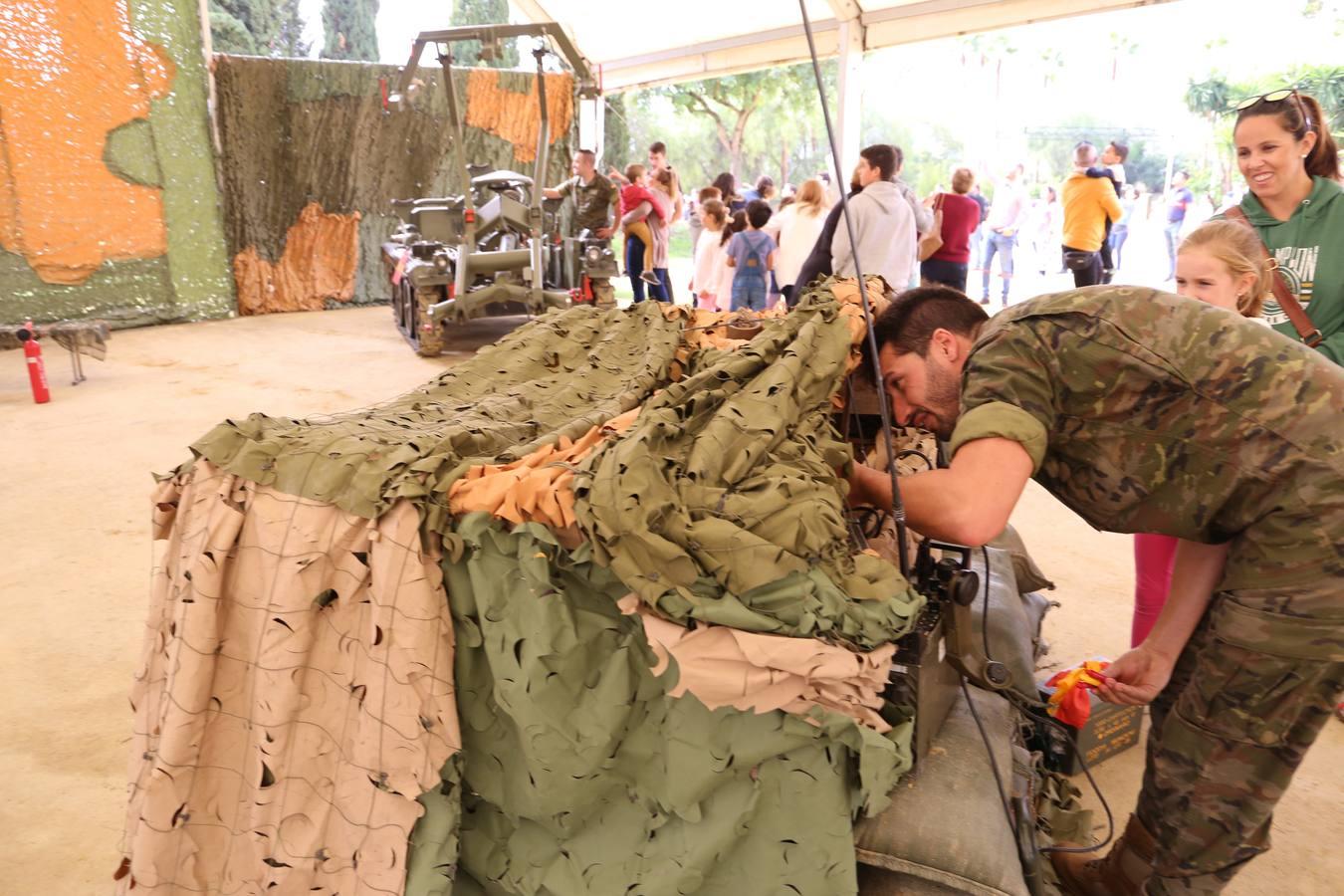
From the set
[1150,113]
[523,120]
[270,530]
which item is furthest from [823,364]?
[1150,113]

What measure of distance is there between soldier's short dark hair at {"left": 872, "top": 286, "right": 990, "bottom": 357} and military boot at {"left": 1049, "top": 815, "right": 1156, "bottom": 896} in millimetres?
985

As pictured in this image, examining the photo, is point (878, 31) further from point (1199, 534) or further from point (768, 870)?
point (768, 870)

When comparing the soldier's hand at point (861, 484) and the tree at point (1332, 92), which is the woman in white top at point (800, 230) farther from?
the tree at point (1332, 92)

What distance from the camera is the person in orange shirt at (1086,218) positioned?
19.7 ft

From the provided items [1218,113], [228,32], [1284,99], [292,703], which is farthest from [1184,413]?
[228,32]

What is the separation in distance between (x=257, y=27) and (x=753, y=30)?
1256cm

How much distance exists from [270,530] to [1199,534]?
5.05 ft

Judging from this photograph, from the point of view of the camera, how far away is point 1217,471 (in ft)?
4.69

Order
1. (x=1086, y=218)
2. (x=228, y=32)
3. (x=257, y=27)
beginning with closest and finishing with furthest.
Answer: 1. (x=1086, y=218)
2. (x=228, y=32)
3. (x=257, y=27)

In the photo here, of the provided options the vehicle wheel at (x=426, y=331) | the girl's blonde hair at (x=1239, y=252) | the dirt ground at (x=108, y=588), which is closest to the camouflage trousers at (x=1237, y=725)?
the dirt ground at (x=108, y=588)

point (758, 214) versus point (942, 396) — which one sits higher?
point (758, 214)

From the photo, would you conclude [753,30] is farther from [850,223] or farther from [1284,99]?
[1284,99]

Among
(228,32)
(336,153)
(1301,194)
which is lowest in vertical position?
(1301,194)

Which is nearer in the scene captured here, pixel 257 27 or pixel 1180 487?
pixel 1180 487
